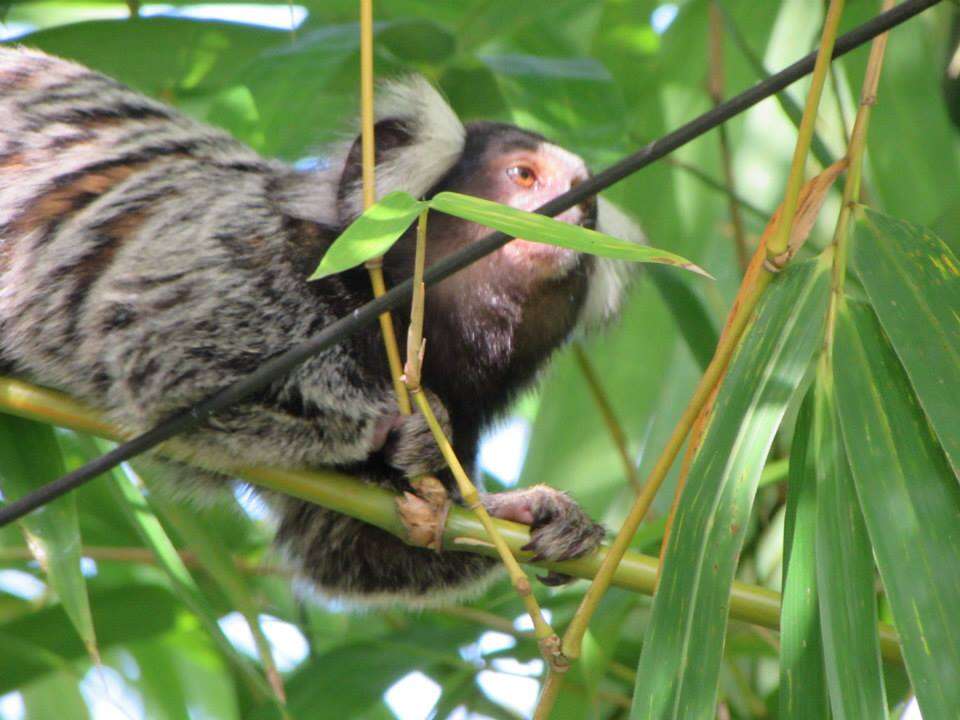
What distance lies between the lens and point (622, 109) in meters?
2.42

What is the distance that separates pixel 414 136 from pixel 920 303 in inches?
44.7

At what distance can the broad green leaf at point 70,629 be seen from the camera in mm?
2520

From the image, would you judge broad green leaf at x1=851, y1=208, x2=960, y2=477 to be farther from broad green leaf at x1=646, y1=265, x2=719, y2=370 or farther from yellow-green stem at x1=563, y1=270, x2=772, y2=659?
broad green leaf at x1=646, y1=265, x2=719, y2=370

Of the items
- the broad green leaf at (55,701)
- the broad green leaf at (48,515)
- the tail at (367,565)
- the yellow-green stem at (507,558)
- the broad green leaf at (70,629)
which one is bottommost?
the broad green leaf at (55,701)

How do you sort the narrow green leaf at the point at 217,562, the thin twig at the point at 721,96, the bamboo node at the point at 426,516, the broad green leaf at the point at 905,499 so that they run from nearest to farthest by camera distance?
the broad green leaf at the point at 905,499 → the bamboo node at the point at 426,516 → the narrow green leaf at the point at 217,562 → the thin twig at the point at 721,96

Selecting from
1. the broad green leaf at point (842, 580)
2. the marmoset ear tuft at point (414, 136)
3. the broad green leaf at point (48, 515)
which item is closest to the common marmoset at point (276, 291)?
the marmoset ear tuft at point (414, 136)

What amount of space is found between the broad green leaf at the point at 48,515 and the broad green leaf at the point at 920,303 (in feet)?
3.66

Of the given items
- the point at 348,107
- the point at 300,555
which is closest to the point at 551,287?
the point at 300,555

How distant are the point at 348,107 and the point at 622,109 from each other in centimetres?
72

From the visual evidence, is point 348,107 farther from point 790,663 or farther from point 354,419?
point 790,663

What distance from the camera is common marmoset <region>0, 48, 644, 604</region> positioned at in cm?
199

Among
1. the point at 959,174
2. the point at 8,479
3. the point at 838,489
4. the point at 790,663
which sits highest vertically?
the point at 959,174

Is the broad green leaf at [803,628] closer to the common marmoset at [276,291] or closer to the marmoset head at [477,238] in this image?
the common marmoset at [276,291]

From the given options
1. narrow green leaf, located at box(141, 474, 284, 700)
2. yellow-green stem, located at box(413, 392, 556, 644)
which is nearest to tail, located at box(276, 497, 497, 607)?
narrow green leaf, located at box(141, 474, 284, 700)
